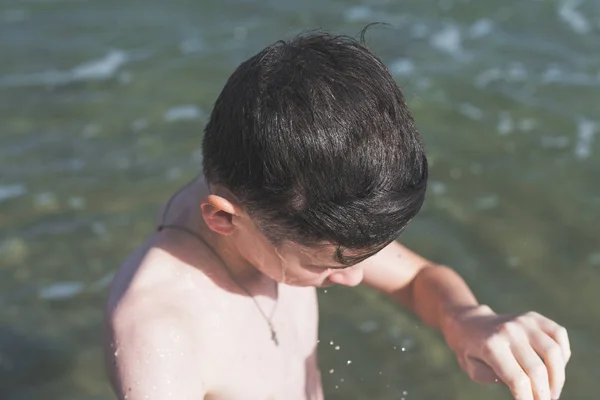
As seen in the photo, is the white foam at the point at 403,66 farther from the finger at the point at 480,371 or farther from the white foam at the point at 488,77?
the finger at the point at 480,371

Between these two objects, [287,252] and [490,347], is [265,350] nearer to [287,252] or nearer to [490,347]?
[287,252]

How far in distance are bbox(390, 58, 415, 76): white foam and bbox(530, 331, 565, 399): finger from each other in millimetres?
3042

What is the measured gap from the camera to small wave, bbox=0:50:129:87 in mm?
5059

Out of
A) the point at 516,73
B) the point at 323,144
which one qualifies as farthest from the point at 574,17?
the point at 323,144

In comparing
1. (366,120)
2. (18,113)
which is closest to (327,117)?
(366,120)

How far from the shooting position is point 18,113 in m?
4.80

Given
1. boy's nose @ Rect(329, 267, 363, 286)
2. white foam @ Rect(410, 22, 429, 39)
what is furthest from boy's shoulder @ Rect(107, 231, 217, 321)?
white foam @ Rect(410, 22, 429, 39)

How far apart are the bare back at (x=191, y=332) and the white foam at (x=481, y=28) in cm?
326

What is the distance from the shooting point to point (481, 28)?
5566 mm

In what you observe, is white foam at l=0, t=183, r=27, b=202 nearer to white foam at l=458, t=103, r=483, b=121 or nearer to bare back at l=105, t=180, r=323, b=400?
bare back at l=105, t=180, r=323, b=400

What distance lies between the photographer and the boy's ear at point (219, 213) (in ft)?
6.80

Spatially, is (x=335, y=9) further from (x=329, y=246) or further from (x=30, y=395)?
(x=329, y=246)

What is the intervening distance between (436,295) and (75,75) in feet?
10.3

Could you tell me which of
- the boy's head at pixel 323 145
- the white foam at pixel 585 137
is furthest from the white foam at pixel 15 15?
the boy's head at pixel 323 145
